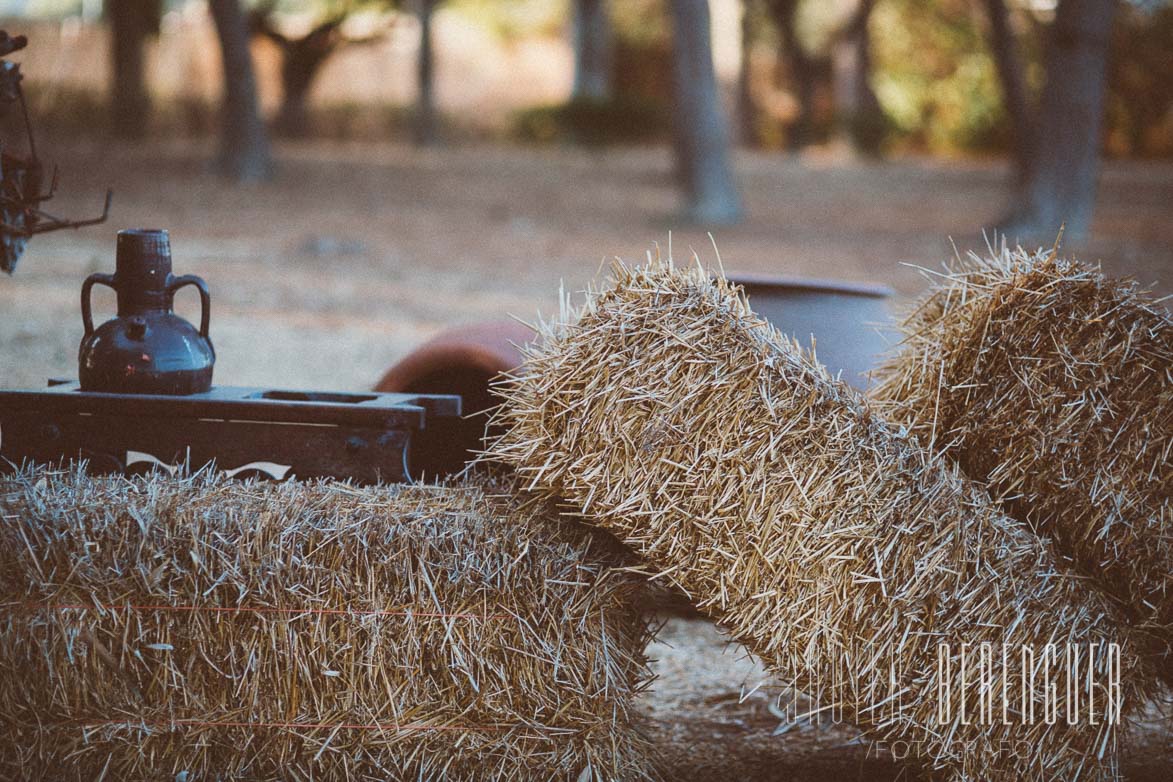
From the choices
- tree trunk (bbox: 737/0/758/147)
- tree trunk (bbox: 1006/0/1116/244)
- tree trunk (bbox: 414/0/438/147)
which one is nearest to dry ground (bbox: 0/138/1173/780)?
tree trunk (bbox: 1006/0/1116/244)

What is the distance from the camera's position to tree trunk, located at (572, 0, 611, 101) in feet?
80.1

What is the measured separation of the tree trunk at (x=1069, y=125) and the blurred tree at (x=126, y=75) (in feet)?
56.0

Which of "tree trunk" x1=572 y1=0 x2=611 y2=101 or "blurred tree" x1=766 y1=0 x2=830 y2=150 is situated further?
"blurred tree" x1=766 y1=0 x2=830 y2=150

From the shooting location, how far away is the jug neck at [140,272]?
3.26 metres

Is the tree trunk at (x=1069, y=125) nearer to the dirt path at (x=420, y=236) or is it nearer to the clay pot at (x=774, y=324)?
the dirt path at (x=420, y=236)

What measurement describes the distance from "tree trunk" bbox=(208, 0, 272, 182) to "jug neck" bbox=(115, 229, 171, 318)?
14.7 m

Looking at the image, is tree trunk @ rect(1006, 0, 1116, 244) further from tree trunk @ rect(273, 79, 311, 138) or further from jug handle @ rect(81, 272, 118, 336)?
tree trunk @ rect(273, 79, 311, 138)

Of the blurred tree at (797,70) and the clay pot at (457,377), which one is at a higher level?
the blurred tree at (797,70)

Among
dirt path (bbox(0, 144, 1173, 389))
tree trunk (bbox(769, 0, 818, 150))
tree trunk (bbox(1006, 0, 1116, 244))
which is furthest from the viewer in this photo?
tree trunk (bbox(769, 0, 818, 150))

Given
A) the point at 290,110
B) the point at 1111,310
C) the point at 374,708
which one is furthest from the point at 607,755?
the point at 290,110

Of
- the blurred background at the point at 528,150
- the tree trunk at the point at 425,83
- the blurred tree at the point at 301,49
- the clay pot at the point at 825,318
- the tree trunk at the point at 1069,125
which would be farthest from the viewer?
the blurred tree at the point at 301,49

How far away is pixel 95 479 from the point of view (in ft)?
9.37

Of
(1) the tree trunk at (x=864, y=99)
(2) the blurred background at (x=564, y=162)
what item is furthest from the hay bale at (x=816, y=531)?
(1) the tree trunk at (x=864, y=99)

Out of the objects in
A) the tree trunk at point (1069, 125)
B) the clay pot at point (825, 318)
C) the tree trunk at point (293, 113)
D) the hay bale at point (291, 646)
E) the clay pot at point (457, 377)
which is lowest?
the hay bale at point (291, 646)
